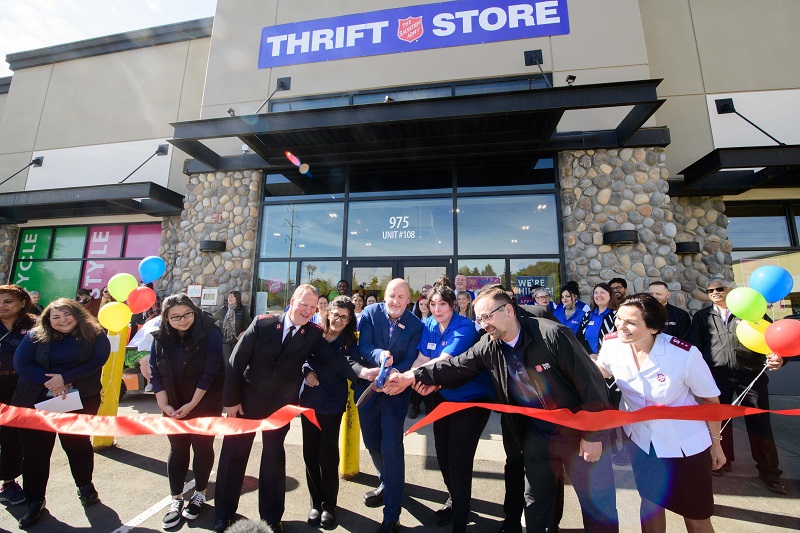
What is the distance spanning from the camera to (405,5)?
26.8 feet

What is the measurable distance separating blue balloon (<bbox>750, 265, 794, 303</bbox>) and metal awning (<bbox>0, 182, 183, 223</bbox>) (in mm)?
10184

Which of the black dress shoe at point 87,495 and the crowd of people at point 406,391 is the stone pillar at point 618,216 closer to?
the crowd of people at point 406,391

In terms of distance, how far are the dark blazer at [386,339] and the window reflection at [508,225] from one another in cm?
439

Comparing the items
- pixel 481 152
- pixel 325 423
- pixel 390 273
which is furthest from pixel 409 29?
pixel 325 423

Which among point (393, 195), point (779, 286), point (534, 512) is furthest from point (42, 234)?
point (779, 286)

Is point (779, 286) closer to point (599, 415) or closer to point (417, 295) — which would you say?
point (599, 415)

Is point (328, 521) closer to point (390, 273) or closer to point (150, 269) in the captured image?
point (150, 269)

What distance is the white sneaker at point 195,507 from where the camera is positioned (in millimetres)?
2867

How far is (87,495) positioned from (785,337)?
588 centimetres

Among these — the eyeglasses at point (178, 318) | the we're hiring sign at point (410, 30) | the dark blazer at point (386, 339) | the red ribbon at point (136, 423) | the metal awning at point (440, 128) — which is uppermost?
the we're hiring sign at point (410, 30)

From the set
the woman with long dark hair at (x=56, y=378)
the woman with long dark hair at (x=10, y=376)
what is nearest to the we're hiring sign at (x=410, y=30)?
the woman with long dark hair at (x=10, y=376)

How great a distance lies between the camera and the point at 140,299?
398cm

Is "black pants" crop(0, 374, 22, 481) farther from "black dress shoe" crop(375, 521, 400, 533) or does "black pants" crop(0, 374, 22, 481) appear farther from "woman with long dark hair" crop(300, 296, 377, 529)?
"black dress shoe" crop(375, 521, 400, 533)

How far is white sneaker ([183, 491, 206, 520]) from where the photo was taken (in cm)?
287
